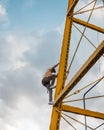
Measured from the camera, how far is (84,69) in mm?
10055

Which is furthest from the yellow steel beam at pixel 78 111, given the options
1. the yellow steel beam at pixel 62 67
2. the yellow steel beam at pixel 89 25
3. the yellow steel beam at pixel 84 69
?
the yellow steel beam at pixel 89 25

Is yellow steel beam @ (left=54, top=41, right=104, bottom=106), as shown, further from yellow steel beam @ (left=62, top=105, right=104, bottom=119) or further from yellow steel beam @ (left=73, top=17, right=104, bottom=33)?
yellow steel beam @ (left=73, top=17, right=104, bottom=33)

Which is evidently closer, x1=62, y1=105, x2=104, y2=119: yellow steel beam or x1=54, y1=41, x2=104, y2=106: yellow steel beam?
x1=54, y1=41, x2=104, y2=106: yellow steel beam

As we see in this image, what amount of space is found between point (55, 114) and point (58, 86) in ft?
3.68

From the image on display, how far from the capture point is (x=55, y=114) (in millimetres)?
11602

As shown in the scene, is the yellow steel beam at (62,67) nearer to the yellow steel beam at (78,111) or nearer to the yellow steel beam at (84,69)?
the yellow steel beam at (78,111)

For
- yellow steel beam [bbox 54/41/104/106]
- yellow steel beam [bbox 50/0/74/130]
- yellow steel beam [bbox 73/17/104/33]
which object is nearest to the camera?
yellow steel beam [bbox 54/41/104/106]

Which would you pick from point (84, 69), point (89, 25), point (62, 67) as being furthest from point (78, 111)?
point (89, 25)

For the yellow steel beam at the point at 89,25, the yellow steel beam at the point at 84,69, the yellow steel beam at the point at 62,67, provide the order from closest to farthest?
1. the yellow steel beam at the point at 84,69
2. the yellow steel beam at the point at 62,67
3. the yellow steel beam at the point at 89,25

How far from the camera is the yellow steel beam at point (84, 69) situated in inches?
365

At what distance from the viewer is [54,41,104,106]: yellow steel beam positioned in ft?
30.5

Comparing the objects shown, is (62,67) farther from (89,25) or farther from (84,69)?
(84,69)

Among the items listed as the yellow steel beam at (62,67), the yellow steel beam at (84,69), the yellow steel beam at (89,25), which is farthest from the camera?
the yellow steel beam at (89,25)

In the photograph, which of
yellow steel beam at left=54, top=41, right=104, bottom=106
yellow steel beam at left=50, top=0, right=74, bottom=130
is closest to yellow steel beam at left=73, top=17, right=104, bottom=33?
yellow steel beam at left=50, top=0, right=74, bottom=130
